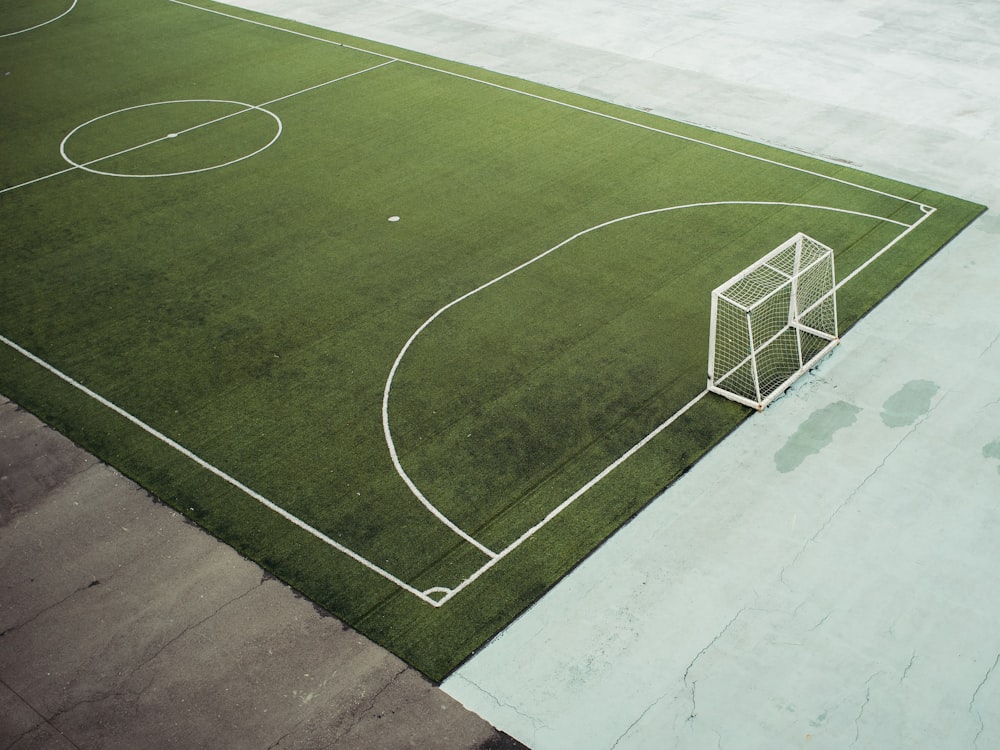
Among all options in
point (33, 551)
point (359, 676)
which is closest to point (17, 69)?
point (33, 551)

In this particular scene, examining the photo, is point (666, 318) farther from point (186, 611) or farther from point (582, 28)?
point (582, 28)

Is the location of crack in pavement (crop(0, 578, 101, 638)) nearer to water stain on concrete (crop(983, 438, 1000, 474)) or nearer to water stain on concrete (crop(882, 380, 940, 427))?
water stain on concrete (crop(882, 380, 940, 427))

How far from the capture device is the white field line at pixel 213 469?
10449mm

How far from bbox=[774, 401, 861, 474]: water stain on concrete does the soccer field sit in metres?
0.75

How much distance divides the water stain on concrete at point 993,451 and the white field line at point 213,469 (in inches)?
269

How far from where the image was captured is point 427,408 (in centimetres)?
1268

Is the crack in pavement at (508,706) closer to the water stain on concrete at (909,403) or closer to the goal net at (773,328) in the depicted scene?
the goal net at (773,328)

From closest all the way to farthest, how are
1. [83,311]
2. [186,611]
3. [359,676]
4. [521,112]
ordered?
[359,676] < [186,611] < [83,311] < [521,112]

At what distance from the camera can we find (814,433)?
1215 cm

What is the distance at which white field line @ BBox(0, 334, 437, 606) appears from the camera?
10449 millimetres

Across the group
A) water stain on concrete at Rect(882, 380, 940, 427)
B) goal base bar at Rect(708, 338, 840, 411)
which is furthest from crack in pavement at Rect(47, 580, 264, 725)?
water stain on concrete at Rect(882, 380, 940, 427)

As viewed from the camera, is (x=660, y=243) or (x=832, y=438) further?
(x=660, y=243)

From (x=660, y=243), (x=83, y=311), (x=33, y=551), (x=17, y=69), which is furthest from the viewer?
(x=17, y=69)

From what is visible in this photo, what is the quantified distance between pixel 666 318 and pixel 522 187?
496 centimetres
